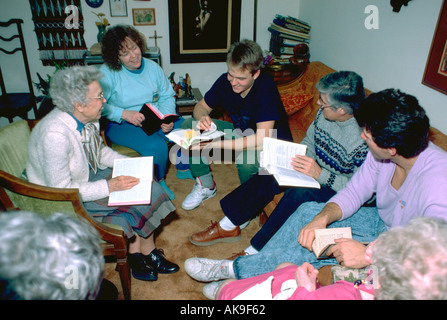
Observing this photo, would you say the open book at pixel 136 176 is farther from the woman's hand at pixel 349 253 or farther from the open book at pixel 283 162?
the woman's hand at pixel 349 253

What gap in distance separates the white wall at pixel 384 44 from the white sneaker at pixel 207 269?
65.6 inches

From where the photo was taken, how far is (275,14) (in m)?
3.79

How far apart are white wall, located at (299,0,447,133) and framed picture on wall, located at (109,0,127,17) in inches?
83.9

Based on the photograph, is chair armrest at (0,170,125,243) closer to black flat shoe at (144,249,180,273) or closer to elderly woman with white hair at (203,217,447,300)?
Result: black flat shoe at (144,249,180,273)

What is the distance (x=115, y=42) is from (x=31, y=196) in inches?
57.5

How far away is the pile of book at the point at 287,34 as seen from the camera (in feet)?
11.6

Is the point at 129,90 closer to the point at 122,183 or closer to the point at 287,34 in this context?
the point at 122,183

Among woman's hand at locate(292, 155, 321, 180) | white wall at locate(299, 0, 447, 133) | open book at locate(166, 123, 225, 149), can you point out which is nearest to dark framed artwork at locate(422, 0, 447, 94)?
white wall at locate(299, 0, 447, 133)

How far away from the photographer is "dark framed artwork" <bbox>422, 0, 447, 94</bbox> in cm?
189

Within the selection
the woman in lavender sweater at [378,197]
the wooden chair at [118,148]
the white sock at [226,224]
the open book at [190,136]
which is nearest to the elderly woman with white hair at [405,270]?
the woman in lavender sweater at [378,197]

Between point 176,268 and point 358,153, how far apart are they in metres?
1.41

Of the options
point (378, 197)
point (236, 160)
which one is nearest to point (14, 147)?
point (236, 160)

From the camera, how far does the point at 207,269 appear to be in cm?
190

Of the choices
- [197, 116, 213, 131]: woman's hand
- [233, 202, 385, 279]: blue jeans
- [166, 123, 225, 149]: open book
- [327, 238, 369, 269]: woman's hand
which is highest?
[197, 116, 213, 131]: woman's hand
